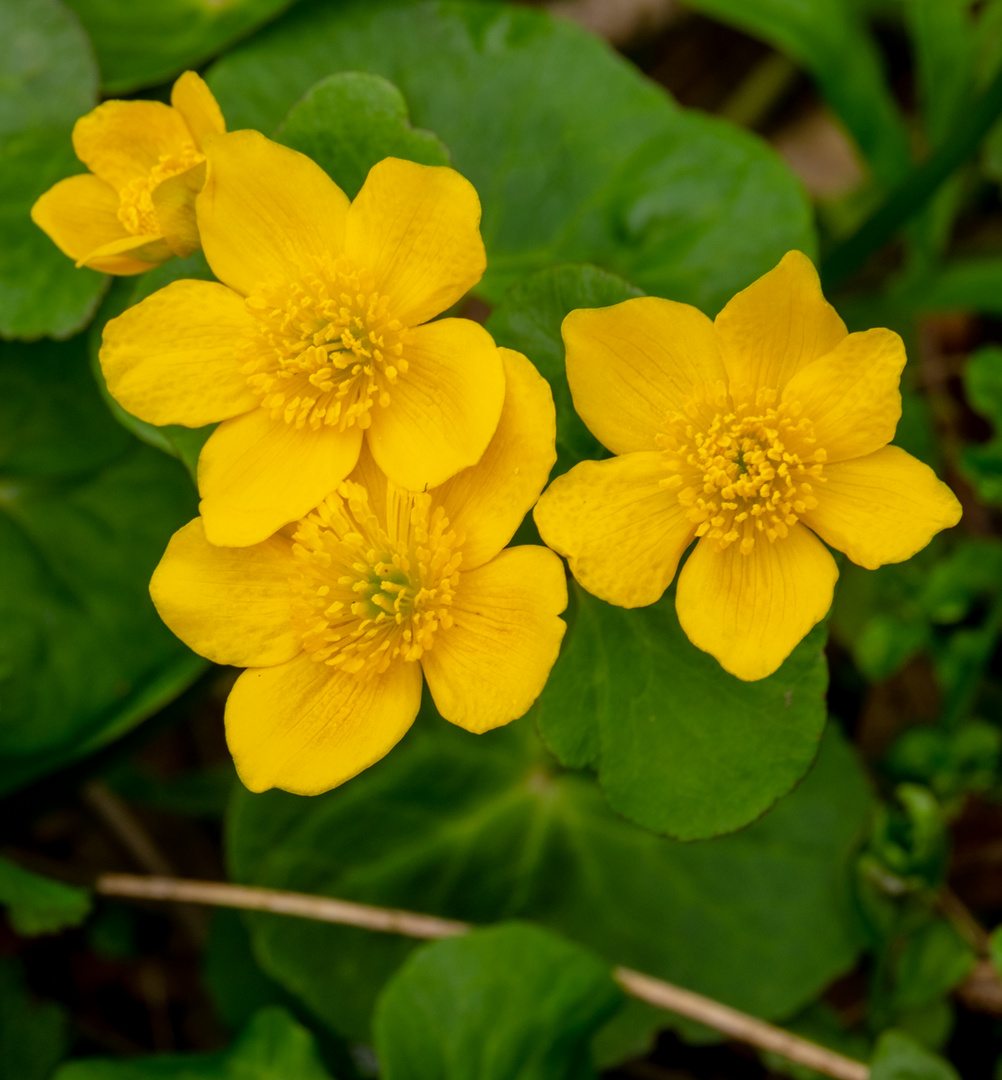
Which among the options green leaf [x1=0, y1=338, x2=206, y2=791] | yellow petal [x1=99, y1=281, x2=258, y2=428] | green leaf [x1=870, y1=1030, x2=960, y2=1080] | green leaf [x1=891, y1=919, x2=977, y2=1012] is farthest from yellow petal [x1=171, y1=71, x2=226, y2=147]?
green leaf [x1=891, y1=919, x2=977, y2=1012]

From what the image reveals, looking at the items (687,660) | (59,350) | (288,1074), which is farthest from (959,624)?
(59,350)

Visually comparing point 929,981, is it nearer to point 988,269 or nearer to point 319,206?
point 988,269

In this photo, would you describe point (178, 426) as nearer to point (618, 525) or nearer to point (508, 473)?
point (508, 473)

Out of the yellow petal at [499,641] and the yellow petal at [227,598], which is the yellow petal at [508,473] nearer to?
the yellow petal at [499,641]

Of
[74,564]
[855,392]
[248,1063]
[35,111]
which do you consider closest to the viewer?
[855,392]

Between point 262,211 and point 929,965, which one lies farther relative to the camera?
point 929,965

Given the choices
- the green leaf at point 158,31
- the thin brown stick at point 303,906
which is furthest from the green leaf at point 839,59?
the thin brown stick at point 303,906

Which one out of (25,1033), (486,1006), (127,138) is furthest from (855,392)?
(25,1033)
